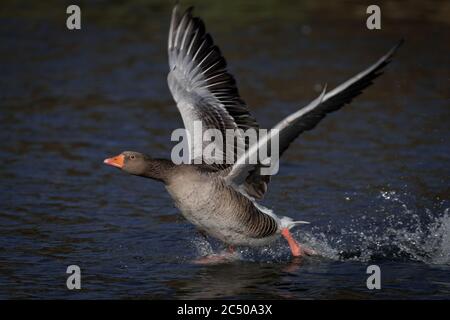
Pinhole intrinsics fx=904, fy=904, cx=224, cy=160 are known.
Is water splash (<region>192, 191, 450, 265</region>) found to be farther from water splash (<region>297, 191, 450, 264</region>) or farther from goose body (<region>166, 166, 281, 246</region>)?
goose body (<region>166, 166, 281, 246</region>)

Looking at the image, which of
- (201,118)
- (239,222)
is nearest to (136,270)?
(239,222)

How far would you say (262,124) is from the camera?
1425 centimetres

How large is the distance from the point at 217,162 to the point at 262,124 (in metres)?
4.75

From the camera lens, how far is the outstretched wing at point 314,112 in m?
7.50

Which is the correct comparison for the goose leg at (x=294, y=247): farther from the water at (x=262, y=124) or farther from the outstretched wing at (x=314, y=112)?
the outstretched wing at (x=314, y=112)

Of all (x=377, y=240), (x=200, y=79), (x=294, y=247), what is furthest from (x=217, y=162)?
(x=377, y=240)

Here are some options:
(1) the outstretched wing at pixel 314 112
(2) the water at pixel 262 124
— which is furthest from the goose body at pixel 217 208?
(2) the water at pixel 262 124

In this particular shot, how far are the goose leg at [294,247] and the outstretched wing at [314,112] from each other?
2.56 ft

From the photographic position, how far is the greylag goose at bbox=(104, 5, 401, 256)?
808 centimetres

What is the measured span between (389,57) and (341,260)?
2712 mm

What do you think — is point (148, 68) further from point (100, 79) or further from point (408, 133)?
point (408, 133)

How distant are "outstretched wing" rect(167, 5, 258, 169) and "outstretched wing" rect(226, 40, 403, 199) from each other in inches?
41.3

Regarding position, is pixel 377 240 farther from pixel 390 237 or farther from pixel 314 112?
pixel 314 112

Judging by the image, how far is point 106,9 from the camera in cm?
2128
